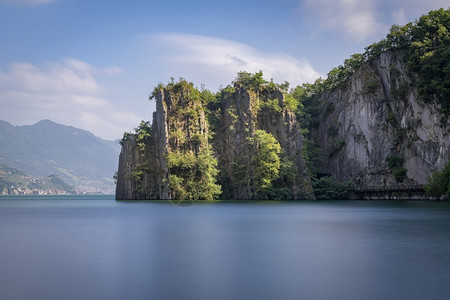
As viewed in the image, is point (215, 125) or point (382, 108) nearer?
Result: point (382, 108)

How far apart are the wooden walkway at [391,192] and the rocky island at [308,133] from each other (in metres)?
1.50

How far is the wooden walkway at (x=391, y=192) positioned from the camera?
81250mm

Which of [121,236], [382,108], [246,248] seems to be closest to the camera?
[246,248]

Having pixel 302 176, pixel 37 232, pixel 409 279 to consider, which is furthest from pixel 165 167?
pixel 409 279

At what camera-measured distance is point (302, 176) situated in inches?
3755

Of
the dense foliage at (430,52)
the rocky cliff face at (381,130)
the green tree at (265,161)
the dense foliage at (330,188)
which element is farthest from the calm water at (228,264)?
the dense foliage at (330,188)

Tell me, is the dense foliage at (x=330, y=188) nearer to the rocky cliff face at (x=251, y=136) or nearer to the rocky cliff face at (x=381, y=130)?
the rocky cliff face at (x=251, y=136)

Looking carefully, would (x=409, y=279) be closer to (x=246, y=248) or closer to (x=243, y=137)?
(x=246, y=248)

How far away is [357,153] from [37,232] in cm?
7435

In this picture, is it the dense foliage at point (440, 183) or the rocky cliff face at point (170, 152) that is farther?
the rocky cliff face at point (170, 152)

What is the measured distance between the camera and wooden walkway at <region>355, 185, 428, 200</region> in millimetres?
81250

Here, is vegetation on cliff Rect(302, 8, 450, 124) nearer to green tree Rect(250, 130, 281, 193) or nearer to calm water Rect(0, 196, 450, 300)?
green tree Rect(250, 130, 281, 193)

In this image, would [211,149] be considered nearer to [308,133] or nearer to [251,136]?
[251,136]

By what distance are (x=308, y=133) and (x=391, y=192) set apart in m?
24.5
